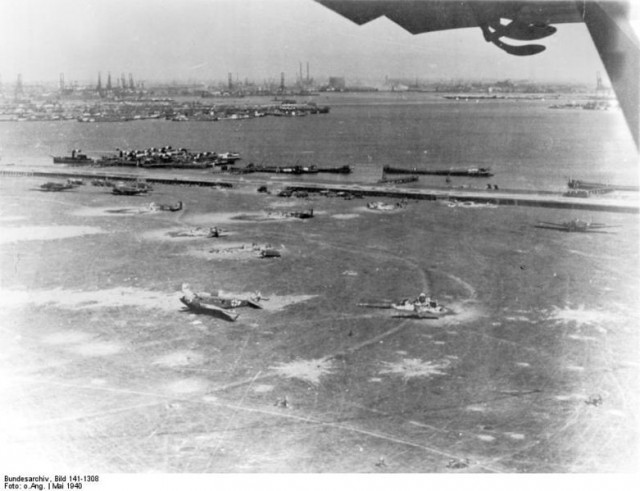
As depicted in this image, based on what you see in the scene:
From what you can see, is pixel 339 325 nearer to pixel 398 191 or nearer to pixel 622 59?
pixel 622 59

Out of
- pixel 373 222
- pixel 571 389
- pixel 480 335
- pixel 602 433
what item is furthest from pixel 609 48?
pixel 373 222

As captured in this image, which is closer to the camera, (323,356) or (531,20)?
(531,20)

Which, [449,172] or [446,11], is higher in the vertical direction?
[446,11]

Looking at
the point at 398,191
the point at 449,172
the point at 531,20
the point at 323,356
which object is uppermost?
the point at 531,20

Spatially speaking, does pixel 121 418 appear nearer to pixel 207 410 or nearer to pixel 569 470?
pixel 207 410

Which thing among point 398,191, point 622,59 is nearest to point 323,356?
point 622,59

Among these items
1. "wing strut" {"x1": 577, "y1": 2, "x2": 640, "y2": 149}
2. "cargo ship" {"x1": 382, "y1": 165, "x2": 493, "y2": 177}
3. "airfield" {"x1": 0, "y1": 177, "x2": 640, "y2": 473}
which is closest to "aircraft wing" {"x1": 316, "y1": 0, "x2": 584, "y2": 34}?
"wing strut" {"x1": 577, "y1": 2, "x2": 640, "y2": 149}

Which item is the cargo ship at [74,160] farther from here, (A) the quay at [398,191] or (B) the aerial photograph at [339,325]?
(B) the aerial photograph at [339,325]
